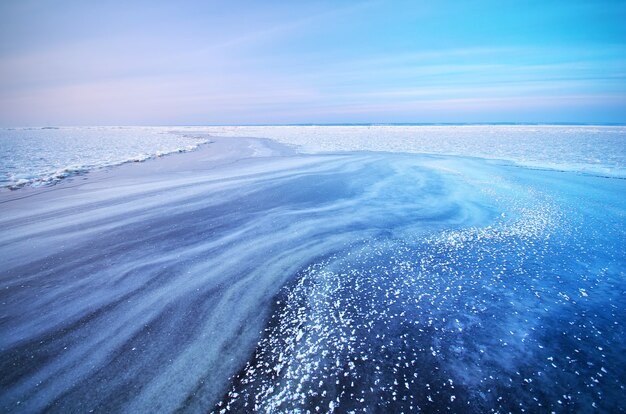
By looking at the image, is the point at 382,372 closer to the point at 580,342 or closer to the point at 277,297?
the point at 277,297

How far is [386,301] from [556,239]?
464cm

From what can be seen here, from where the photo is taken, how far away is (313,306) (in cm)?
413

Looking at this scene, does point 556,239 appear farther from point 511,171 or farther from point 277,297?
point 511,171

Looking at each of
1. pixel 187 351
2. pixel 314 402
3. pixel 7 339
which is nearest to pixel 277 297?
pixel 187 351

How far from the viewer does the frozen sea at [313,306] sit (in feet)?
9.31

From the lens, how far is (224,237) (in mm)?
6477

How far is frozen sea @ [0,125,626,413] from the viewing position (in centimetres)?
284

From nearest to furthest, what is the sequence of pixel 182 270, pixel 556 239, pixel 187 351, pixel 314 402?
pixel 314 402 → pixel 187 351 → pixel 182 270 → pixel 556 239

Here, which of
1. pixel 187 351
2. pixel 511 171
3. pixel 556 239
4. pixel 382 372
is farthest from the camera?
pixel 511 171

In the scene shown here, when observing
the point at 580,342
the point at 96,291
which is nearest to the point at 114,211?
the point at 96,291

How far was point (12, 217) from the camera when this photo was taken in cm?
773

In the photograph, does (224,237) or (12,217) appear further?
(12,217)

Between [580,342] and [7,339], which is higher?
[580,342]

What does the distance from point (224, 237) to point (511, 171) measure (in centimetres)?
1402
